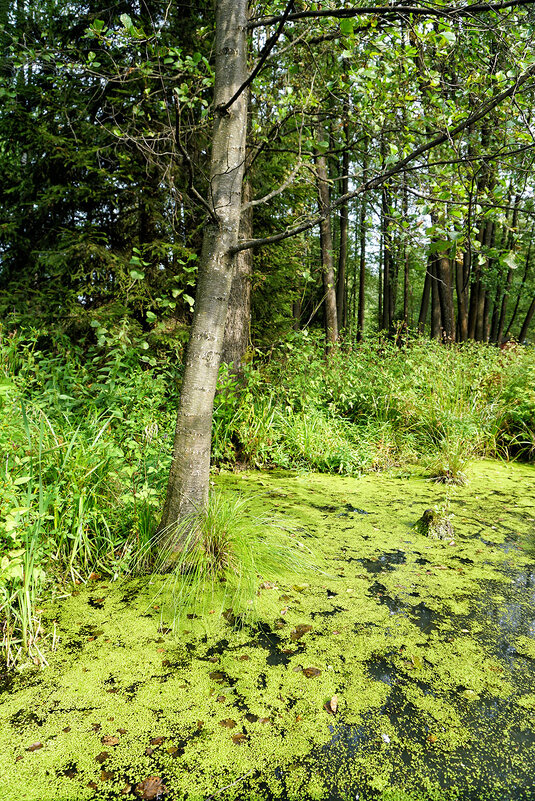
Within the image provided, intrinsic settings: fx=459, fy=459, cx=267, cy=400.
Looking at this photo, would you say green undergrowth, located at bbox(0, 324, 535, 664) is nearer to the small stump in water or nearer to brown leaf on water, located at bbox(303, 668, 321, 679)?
brown leaf on water, located at bbox(303, 668, 321, 679)

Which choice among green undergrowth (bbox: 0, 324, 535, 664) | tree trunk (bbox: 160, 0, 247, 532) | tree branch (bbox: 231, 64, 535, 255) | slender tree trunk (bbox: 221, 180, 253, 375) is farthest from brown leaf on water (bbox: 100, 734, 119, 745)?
slender tree trunk (bbox: 221, 180, 253, 375)

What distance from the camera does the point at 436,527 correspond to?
296 centimetres

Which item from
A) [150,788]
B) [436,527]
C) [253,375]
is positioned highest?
[253,375]

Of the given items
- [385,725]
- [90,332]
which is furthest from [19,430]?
[90,332]

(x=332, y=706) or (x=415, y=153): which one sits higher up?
(x=415, y=153)

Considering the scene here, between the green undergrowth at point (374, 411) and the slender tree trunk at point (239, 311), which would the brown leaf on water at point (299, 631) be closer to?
the green undergrowth at point (374, 411)

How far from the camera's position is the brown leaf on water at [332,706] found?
1511 mm

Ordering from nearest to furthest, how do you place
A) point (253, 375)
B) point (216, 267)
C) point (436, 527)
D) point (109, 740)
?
point (109, 740), point (216, 267), point (436, 527), point (253, 375)

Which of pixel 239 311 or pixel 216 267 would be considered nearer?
pixel 216 267

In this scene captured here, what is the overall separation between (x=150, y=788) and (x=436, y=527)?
224 cm

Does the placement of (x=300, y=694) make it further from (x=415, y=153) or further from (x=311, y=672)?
(x=415, y=153)

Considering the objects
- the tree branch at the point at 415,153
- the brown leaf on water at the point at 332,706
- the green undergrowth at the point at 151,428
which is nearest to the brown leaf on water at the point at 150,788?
the brown leaf on water at the point at 332,706

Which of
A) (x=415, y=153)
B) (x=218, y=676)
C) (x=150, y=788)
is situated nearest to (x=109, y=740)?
(x=150, y=788)

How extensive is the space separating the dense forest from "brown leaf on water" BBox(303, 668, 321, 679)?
0.02 meters
